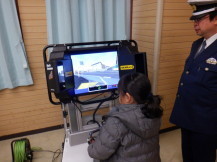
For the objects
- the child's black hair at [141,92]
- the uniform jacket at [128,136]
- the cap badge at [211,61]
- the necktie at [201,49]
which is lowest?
the uniform jacket at [128,136]

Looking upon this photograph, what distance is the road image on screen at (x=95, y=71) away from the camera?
1295 millimetres

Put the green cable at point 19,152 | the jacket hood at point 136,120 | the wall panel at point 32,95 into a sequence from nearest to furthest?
the jacket hood at point 136,120 < the green cable at point 19,152 < the wall panel at point 32,95

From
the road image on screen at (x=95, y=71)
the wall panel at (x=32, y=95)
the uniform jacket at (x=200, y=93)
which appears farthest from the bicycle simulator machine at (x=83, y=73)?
the wall panel at (x=32, y=95)

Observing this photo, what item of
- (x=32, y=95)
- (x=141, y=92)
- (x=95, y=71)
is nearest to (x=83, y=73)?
(x=95, y=71)

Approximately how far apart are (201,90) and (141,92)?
54 centimetres

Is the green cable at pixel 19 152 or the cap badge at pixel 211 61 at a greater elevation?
the cap badge at pixel 211 61

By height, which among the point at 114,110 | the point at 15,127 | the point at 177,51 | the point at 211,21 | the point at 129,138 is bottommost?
the point at 15,127

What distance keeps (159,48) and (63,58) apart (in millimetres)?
1067

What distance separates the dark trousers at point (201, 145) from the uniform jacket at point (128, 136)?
0.51 metres

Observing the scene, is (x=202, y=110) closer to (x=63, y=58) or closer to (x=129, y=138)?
(x=129, y=138)

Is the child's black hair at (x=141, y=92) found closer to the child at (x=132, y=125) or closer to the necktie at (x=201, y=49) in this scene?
the child at (x=132, y=125)

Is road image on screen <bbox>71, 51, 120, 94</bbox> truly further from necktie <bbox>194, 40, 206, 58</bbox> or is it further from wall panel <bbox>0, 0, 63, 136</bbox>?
wall panel <bbox>0, 0, 63, 136</bbox>

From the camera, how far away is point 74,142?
1.41 meters

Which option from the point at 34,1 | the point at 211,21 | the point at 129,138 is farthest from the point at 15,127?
the point at 211,21
